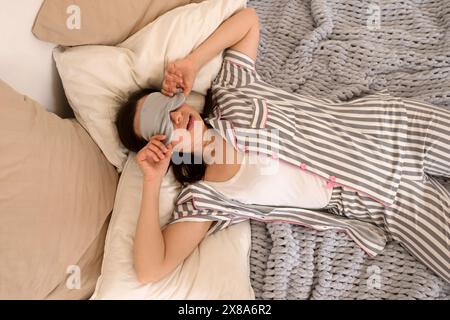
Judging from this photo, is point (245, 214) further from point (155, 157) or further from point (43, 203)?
point (43, 203)

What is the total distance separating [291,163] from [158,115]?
34 centimetres

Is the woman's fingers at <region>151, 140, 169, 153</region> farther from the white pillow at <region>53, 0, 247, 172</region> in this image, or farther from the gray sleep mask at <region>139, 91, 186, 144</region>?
the white pillow at <region>53, 0, 247, 172</region>

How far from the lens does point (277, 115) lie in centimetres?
105

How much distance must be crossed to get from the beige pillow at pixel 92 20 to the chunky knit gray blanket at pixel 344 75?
378 millimetres

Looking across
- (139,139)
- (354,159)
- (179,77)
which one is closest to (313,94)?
(354,159)

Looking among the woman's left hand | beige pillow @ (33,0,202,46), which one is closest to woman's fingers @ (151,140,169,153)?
the woman's left hand

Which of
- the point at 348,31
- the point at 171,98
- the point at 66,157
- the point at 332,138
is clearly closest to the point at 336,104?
the point at 332,138

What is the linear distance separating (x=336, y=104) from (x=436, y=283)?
0.48 metres

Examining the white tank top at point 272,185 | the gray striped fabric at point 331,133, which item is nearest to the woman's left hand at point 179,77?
the gray striped fabric at point 331,133

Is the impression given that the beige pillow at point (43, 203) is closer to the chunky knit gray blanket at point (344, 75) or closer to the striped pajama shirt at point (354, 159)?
the striped pajama shirt at point (354, 159)

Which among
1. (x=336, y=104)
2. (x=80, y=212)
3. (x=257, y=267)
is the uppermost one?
(x=336, y=104)

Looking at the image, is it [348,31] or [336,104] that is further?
[348,31]

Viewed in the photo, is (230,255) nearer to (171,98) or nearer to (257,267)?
(257,267)

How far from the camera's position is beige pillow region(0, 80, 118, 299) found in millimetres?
834
